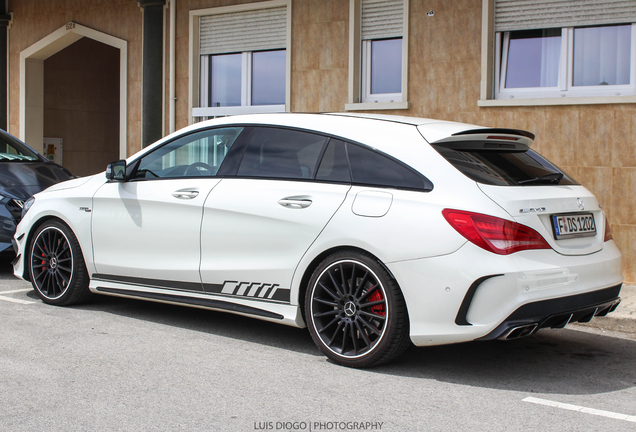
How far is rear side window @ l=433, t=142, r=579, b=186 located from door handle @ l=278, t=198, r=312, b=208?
89 centimetres

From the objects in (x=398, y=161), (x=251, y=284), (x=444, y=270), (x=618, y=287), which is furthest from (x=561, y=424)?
(x=251, y=284)

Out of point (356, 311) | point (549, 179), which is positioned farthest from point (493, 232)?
Result: point (356, 311)

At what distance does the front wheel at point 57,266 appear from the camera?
6.07 metres

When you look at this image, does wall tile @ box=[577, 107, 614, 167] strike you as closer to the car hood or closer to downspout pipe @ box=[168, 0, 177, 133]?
the car hood

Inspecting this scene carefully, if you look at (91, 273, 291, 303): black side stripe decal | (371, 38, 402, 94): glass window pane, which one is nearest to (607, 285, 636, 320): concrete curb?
(91, 273, 291, 303): black side stripe decal

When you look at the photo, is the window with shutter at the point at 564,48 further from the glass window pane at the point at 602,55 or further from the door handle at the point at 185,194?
the door handle at the point at 185,194

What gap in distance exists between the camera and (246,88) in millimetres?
11648

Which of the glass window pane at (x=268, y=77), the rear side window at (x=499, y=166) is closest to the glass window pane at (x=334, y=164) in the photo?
the rear side window at (x=499, y=166)

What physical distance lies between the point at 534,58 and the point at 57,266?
20.2ft

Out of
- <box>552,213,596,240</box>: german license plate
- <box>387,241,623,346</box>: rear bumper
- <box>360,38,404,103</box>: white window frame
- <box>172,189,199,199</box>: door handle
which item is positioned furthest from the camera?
<box>360,38,404,103</box>: white window frame

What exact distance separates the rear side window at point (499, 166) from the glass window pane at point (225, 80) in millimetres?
7680

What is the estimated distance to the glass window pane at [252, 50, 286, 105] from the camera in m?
11.2

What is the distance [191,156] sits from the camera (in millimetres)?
5465

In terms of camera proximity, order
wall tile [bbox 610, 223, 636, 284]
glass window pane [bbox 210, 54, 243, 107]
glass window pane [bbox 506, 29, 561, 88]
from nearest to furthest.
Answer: wall tile [bbox 610, 223, 636, 284] → glass window pane [bbox 506, 29, 561, 88] → glass window pane [bbox 210, 54, 243, 107]
